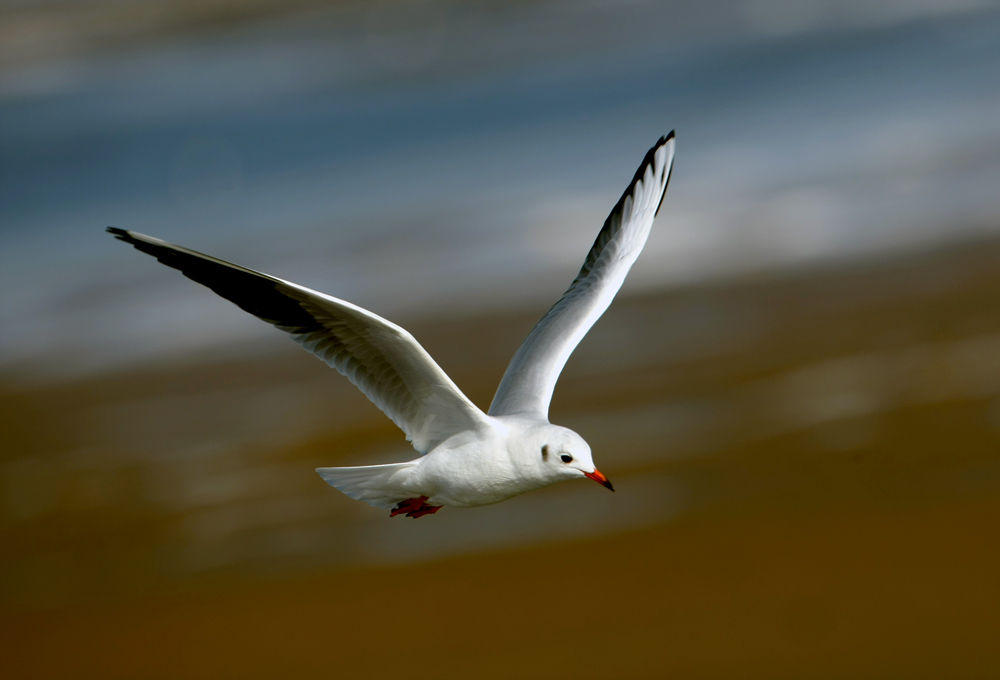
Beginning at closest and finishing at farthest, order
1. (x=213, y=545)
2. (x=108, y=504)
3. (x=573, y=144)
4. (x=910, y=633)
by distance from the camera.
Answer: (x=910, y=633), (x=213, y=545), (x=108, y=504), (x=573, y=144)

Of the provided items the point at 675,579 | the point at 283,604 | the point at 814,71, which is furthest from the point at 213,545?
the point at 814,71

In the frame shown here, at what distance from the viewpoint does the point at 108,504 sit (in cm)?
1241

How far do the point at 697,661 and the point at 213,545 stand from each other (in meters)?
5.24

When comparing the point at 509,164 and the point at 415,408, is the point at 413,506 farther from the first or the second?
the point at 509,164

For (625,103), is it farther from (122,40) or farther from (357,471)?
(357,471)

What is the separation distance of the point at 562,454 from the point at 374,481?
1.14 m

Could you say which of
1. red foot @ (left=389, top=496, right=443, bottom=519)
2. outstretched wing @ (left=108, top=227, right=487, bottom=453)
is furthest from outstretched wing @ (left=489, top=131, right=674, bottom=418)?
red foot @ (left=389, top=496, right=443, bottom=519)

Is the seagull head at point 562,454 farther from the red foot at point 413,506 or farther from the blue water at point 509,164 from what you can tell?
the blue water at point 509,164

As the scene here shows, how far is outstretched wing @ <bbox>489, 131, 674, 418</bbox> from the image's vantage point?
664cm

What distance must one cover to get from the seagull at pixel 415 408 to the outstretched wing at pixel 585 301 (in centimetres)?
3

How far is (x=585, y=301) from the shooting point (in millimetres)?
7277

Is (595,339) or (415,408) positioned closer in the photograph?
(415,408)

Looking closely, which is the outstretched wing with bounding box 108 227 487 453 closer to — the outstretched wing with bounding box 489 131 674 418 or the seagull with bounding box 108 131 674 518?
the seagull with bounding box 108 131 674 518

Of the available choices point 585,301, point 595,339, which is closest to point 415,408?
point 585,301
